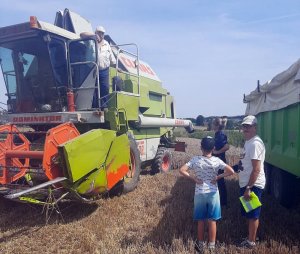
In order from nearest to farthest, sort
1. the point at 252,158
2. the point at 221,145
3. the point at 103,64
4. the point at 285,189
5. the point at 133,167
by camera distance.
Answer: the point at 252,158 < the point at 285,189 < the point at 221,145 < the point at 103,64 < the point at 133,167

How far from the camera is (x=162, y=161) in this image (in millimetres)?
9000

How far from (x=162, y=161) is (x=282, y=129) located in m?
4.38

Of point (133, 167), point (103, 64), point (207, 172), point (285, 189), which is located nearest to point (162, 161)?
point (133, 167)

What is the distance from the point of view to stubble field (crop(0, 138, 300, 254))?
3662mm

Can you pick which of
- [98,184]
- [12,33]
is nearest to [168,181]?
[98,184]

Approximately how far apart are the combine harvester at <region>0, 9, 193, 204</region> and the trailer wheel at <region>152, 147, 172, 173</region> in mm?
1310

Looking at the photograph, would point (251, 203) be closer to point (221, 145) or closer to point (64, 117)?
point (221, 145)

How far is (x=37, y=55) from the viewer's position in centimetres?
624

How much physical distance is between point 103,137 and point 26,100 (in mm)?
2315

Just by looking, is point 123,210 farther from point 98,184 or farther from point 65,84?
point 65,84

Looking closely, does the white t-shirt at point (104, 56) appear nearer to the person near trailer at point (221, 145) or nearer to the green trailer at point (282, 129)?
the person near trailer at point (221, 145)

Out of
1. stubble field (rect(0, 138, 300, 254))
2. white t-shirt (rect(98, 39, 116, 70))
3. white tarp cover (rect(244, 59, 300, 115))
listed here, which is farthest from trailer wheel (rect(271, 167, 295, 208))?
white t-shirt (rect(98, 39, 116, 70))

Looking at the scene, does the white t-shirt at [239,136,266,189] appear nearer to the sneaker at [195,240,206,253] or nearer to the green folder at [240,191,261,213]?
the green folder at [240,191,261,213]

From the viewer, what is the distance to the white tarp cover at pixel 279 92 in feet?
13.7
